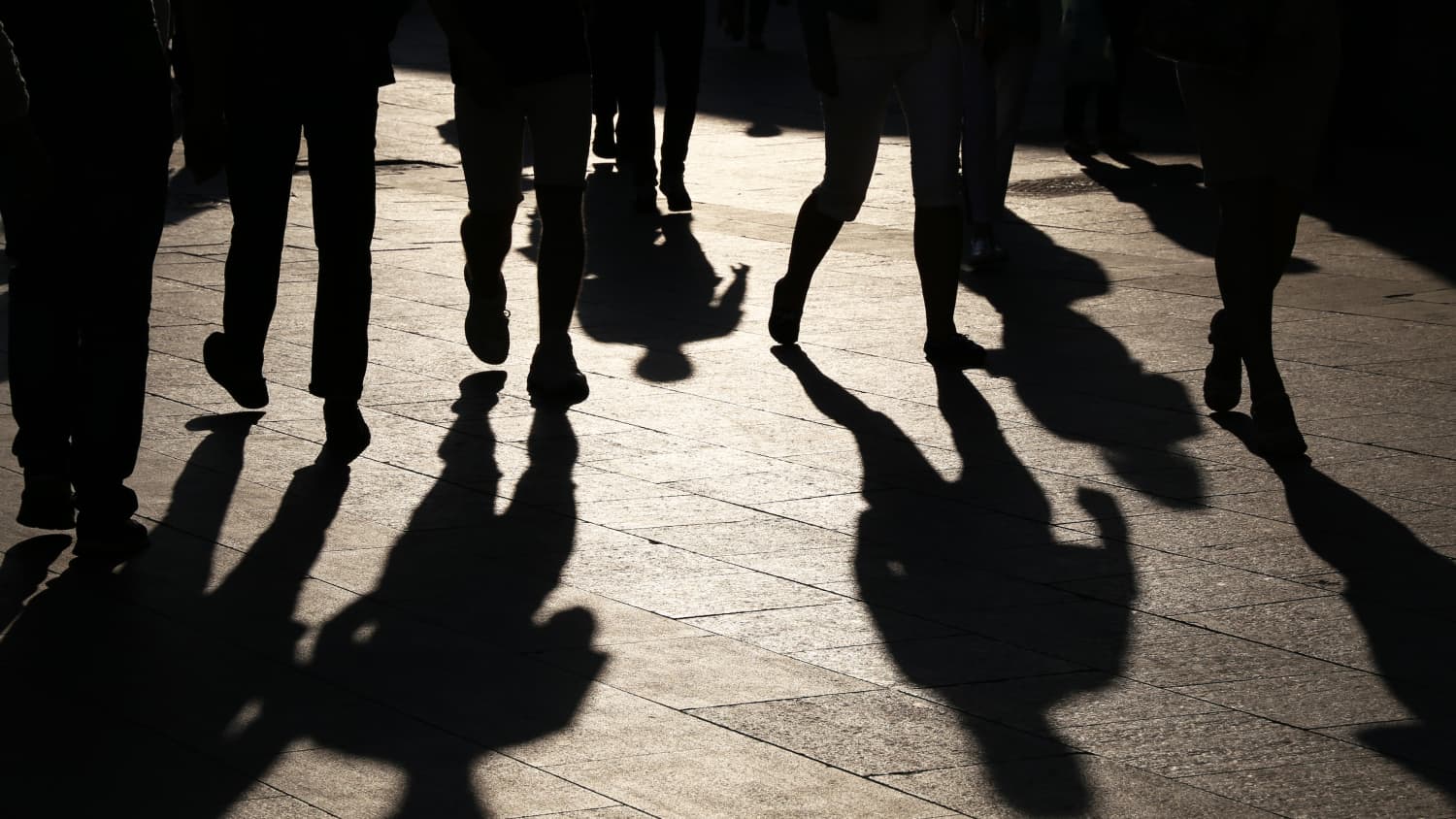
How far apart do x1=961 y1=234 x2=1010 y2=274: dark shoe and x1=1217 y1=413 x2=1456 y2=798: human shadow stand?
3673 mm

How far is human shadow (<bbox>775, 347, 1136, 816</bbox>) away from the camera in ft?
12.9

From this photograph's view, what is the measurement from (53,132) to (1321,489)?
10.9 feet

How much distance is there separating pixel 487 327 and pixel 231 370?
1.15m

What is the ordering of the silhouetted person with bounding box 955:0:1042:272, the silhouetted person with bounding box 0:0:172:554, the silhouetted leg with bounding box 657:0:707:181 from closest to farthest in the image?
1. the silhouetted person with bounding box 0:0:172:554
2. the silhouetted person with bounding box 955:0:1042:272
3. the silhouetted leg with bounding box 657:0:707:181

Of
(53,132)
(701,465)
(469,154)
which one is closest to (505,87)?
(469,154)

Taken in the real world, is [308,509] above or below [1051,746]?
below

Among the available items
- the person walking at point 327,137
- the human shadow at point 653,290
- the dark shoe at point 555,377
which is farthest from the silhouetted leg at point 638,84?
the person walking at point 327,137

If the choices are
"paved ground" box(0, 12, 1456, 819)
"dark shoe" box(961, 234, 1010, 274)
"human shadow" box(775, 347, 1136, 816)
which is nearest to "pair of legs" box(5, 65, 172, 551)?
"paved ground" box(0, 12, 1456, 819)

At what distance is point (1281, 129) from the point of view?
6270 millimetres

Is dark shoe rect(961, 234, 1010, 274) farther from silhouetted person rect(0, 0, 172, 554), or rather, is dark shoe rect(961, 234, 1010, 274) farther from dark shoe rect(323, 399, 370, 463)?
silhouetted person rect(0, 0, 172, 554)

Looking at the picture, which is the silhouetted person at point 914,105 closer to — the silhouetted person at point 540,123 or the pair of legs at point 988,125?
the silhouetted person at point 540,123

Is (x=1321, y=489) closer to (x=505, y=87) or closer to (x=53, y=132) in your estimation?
(x=505, y=87)

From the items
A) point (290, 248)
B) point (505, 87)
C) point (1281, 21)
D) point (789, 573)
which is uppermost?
point (1281, 21)

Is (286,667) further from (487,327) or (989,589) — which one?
(487,327)
